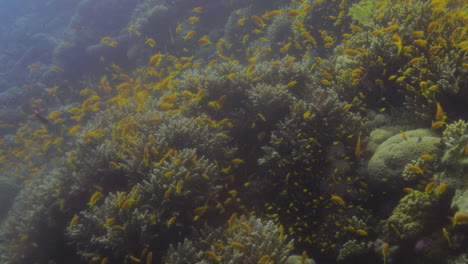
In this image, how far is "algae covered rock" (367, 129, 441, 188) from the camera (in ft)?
13.2

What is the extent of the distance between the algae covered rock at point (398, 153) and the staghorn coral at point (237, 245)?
5.56 ft

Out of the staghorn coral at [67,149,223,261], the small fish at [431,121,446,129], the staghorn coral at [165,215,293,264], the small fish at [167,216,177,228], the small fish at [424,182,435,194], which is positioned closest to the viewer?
the small fish at [424,182,435,194]

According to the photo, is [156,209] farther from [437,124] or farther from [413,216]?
[437,124]

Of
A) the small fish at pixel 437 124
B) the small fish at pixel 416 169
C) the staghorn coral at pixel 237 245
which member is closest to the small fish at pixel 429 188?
the small fish at pixel 416 169

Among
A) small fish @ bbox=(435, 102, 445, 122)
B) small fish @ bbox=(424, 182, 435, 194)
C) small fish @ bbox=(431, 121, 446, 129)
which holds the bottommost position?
small fish @ bbox=(424, 182, 435, 194)

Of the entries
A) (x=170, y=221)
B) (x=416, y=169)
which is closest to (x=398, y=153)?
(x=416, y=169)

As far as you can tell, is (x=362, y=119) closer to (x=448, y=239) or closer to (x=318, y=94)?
(x=318, y=94)

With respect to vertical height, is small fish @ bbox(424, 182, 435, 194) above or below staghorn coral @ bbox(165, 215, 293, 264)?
above

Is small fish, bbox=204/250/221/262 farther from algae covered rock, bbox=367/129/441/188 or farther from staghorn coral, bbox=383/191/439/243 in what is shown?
algae covered rock, bbox=367/129/441/188

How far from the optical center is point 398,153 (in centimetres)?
412

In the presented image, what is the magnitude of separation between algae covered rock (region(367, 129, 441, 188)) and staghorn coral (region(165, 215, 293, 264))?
1.70m

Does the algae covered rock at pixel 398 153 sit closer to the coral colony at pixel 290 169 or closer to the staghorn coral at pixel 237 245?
the coral colony at pixel 290 169

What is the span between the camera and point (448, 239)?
3037 mm

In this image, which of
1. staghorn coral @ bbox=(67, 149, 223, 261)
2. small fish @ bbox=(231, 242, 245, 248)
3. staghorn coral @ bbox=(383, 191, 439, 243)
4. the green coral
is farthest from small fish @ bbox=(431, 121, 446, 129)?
the green coral
